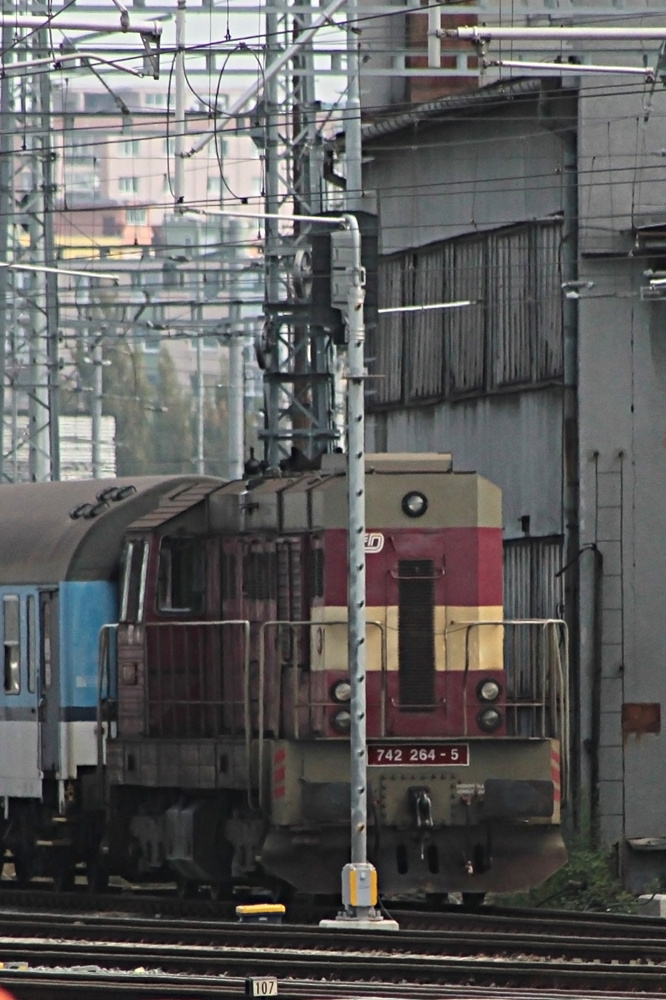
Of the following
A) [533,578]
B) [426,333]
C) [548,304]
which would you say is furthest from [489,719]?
[426,333]

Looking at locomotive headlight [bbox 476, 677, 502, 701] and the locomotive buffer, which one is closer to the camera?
the locomotive buffer

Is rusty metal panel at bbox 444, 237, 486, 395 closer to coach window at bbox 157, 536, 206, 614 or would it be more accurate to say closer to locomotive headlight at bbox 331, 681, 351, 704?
coach window at bbox 157, 536, 206, 614

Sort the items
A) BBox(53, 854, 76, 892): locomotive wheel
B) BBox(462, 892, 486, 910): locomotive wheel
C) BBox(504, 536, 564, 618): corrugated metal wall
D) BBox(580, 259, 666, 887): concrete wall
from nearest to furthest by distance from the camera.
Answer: BBox(462, 892, 486, 910): locomotive wheel < BBox(53, 854, 76, 892): locomotive wheel < BBox(580, 259, 666, 887): concrete wall < BBox(504, 536, 564, 618): corrugated metal wall

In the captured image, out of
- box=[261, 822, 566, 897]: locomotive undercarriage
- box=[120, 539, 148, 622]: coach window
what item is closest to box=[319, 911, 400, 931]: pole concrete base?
box=[261, 822, 566, 897]: locomotive undercarriage

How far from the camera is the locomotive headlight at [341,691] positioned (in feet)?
57.1

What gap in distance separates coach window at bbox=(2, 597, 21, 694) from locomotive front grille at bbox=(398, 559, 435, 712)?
450 centimetres

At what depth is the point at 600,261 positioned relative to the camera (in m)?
23.8

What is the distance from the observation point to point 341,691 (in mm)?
17406

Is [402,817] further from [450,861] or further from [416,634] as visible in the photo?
[416,634]

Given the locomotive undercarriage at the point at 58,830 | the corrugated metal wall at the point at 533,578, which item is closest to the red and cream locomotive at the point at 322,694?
the locomotive undercarriage at the point at 58,830

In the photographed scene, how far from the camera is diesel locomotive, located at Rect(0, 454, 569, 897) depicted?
17141mm

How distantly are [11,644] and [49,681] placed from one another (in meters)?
0.85

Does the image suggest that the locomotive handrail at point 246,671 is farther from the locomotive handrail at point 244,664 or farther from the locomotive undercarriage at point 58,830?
the locomotive undercarriage at point 58,830

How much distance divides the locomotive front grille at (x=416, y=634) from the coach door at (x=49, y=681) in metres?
3.70
